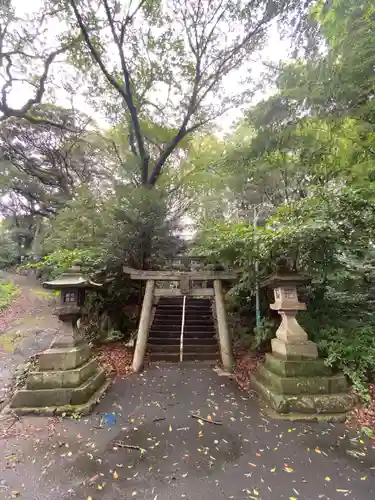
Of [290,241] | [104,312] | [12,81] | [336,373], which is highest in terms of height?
[12,81]

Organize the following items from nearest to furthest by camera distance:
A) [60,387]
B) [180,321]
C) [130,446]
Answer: [130,446] → [60,387] → [180,321]

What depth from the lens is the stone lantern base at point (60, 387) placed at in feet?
12.7

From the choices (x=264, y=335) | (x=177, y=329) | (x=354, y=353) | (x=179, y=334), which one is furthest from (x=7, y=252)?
(x=354, y=353)

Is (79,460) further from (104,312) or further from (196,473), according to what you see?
(104,312)

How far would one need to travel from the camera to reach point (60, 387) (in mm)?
4039

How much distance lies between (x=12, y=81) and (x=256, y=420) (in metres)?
12.0

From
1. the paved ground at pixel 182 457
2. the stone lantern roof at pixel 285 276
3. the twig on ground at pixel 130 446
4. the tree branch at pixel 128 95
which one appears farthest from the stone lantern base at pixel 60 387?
the tree branch at pixel 128 95

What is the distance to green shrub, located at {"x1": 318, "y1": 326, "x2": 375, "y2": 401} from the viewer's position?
13.4 feet

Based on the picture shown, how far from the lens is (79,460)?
286 centimetres

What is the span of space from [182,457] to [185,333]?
14.1 feet

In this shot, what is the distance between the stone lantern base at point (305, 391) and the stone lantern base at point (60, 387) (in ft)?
9.59

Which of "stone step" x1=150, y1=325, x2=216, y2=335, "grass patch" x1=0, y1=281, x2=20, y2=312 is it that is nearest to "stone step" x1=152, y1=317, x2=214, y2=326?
"stone step" x1=150, y1=325, x2=216, y2=335

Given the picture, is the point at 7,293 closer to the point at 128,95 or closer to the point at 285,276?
the point at 128,95

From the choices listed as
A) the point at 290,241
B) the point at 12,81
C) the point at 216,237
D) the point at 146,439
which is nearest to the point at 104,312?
the point at 216,237
